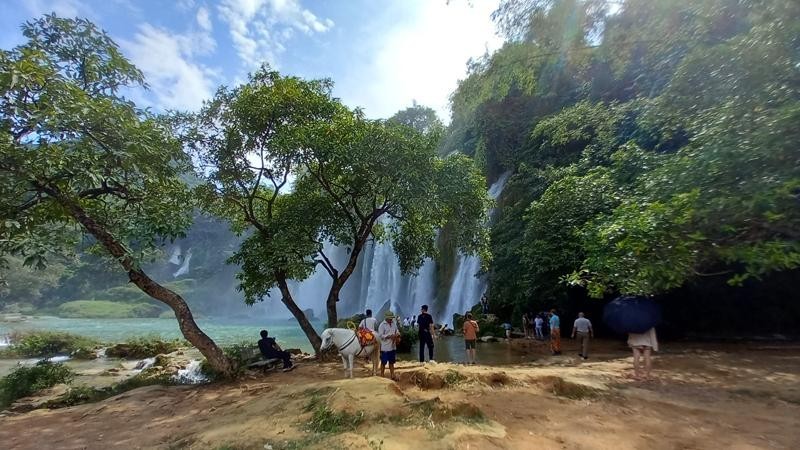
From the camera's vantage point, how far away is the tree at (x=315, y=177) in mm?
11406

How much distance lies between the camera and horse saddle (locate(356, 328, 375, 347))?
8.99 m

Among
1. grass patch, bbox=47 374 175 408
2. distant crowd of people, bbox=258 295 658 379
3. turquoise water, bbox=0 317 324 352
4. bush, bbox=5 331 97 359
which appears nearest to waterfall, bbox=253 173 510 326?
distant crowd of people, bbox=258 295 658 379

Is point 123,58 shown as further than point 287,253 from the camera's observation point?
No

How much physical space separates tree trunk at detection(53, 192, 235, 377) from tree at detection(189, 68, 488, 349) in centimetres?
264

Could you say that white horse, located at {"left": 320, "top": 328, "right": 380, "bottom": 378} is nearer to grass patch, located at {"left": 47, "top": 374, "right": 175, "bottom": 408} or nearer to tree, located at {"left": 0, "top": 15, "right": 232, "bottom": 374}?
tree, located at {"left": 0, "top": 15, "right": 232, "bottom": 374}

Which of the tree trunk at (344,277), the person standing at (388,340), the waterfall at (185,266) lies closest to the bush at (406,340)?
the tree trunk at (344,277)

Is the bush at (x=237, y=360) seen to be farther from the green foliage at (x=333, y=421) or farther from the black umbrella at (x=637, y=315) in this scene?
the black umbrella at (x=637, y=315)

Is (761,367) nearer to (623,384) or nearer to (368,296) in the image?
(623,384)

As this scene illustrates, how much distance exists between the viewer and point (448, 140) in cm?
3828

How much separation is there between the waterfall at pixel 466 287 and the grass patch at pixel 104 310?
64.2 meters

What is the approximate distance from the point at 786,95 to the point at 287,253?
1044 centimetres

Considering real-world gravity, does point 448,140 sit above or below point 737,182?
above

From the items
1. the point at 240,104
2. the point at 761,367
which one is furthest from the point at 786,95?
the point at 240,104

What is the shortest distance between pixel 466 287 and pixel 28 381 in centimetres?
2042
